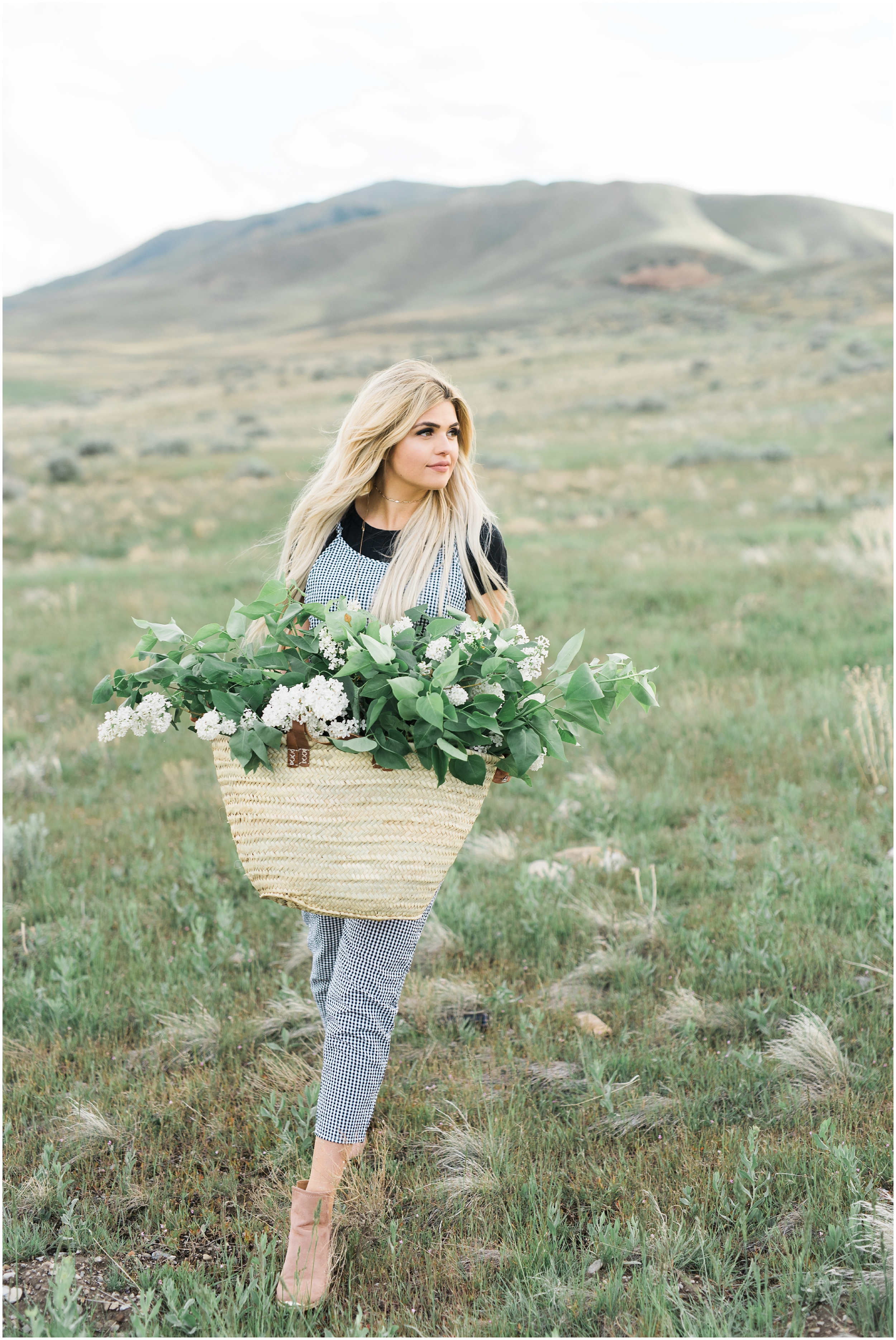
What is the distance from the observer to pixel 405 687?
2.08 m

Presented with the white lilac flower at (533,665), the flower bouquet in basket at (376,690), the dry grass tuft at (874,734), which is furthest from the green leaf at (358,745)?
the dry grass tuft at (874,734)

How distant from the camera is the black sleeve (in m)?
2.92

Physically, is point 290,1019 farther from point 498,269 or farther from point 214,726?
point 498,269

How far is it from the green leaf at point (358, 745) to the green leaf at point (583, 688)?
1.62ft

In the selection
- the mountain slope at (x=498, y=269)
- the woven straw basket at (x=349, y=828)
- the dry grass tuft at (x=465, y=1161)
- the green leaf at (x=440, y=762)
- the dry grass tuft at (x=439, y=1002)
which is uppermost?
the mountain slope at (x=498, y=269)

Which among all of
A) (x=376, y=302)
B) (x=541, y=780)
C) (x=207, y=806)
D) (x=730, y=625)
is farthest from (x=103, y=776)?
(x=376, y=302)

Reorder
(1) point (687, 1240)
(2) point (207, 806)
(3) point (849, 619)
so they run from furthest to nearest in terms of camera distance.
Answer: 1. (3) point (849, 619)
2. (2) point (207, 806)
3. (1) point (687, 1240)

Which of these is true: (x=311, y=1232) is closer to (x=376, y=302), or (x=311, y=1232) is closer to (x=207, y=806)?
(x=207, y=806)

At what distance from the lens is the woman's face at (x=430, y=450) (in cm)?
281

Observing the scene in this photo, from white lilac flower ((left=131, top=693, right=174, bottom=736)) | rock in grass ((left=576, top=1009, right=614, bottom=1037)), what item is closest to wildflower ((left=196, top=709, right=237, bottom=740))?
white lilac flower ((left=131, top=693, right=174, bottom=736))

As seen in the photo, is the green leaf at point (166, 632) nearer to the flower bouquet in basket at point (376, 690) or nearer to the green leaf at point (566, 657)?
the flower bouquet in basket at point (376, 690)

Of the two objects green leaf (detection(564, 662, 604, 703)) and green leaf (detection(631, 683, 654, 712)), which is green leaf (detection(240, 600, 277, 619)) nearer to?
green leaf (detection(564, 662, 604, 703))

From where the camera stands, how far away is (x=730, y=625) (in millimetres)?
8195

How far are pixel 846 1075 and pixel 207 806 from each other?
3731mm
